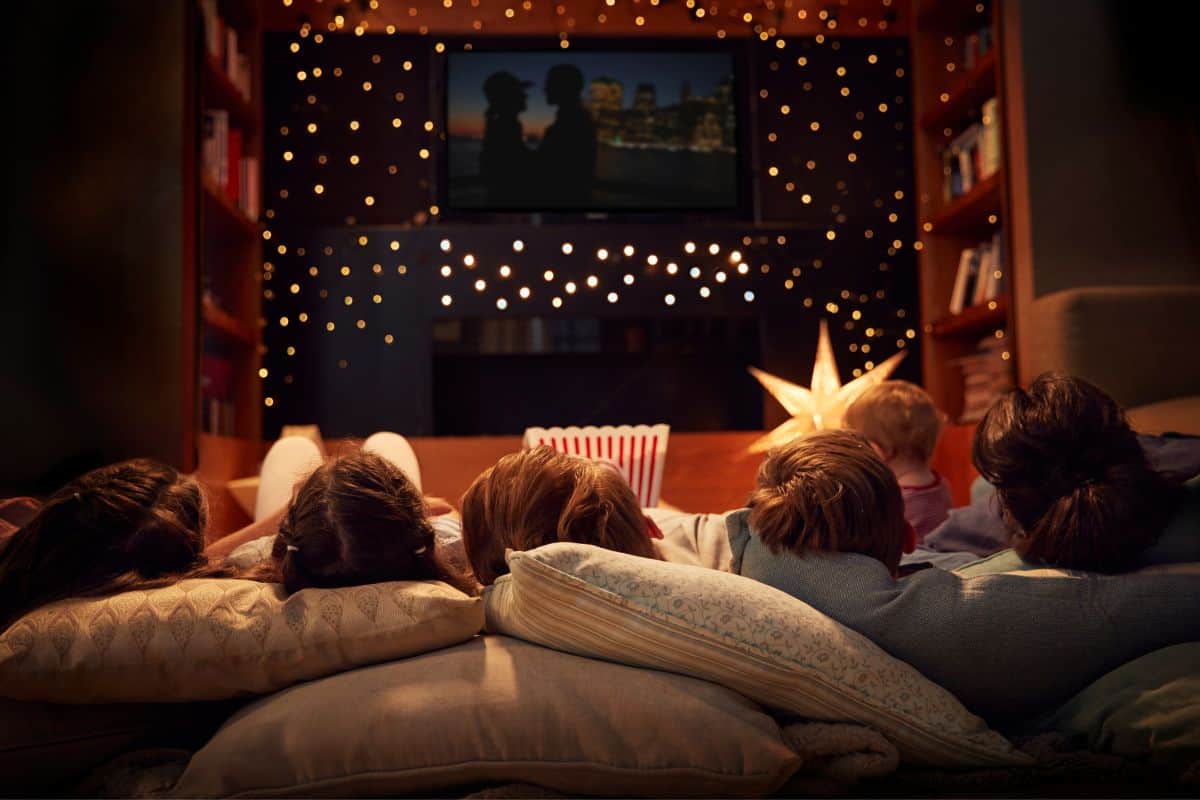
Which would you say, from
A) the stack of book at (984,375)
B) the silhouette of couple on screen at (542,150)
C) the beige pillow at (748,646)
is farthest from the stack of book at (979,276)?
the beige pillow at (748,646)

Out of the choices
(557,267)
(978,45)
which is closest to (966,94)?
(978,45)

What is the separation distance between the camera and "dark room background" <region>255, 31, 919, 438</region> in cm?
491

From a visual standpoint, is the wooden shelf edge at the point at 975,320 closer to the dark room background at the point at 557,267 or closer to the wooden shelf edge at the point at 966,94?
the dark room background at the point at 557,267

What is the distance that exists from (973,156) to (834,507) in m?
3.56

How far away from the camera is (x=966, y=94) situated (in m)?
4.48

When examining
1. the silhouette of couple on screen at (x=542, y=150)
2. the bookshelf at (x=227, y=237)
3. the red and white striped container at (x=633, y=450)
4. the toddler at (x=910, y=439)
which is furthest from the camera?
the silhouette of couple on screen at (x=542, y=150)

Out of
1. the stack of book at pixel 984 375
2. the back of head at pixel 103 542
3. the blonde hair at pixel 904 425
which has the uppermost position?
the stack of book at pixel 984 375

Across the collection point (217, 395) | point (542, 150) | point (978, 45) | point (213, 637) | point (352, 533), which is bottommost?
point (213, 637)

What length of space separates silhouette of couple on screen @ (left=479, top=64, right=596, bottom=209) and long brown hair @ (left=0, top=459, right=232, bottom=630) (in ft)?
12.4

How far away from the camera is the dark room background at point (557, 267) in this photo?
4.91m

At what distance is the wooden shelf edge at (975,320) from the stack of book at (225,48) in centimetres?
293

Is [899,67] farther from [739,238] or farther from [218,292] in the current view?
[218,292]

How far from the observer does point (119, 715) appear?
50.4 inches

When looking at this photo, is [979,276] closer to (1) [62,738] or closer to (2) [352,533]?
(2) [352,533]
